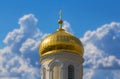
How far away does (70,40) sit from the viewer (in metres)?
43.6

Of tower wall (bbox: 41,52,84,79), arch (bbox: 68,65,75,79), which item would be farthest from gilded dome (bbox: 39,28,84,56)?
arch (bbox: 68,65,75,79)

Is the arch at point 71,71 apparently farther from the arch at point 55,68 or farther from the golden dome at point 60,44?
the golden dome at point 60,44

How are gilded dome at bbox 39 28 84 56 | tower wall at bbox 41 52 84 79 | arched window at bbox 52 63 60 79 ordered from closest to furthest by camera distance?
arched window at bbox 52 63 60 79
tower wall at bbox 41 52 84 79
gilded dome at bbox 39 28 84 56

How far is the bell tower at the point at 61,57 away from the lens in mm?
42625

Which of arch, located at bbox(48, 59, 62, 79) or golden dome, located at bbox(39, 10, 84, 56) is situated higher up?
golden dome, located at bbox(39, 10, 84, 56)

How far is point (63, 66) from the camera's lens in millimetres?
42594

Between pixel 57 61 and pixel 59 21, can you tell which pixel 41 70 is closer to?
pixel 57 61

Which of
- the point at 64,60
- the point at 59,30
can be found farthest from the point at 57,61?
the point at 59,30

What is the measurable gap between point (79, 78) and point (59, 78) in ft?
6.03

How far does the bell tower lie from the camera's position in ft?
140

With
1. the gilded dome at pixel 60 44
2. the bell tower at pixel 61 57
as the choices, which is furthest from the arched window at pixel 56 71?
the gilded dome at pixel 60 44

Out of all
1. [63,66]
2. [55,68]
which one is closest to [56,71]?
[55,68]

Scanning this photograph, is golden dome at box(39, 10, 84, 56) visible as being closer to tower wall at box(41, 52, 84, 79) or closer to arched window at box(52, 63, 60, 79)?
tower wall at box(41, 52, 84, 79)

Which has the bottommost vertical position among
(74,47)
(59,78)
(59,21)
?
(59,78)
